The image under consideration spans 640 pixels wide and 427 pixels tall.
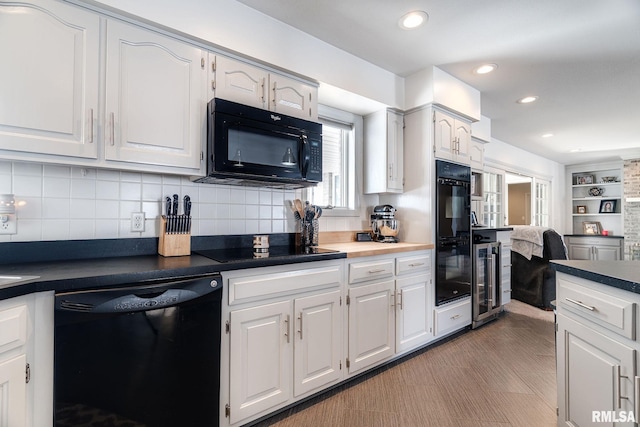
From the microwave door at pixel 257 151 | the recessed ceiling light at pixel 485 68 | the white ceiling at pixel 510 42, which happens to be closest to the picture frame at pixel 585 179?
the white ceiling at pixel 510 42

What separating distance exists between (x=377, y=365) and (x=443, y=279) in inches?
41.4

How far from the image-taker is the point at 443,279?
2.82 m

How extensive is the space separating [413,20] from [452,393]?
2.55m

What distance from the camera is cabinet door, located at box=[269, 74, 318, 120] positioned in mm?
2051

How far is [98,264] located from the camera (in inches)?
56.9

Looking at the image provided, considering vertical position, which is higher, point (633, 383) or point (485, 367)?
point (633, 383)

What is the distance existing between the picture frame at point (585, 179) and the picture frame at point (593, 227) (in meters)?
0.92

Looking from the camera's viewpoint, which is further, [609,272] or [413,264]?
[413,264]

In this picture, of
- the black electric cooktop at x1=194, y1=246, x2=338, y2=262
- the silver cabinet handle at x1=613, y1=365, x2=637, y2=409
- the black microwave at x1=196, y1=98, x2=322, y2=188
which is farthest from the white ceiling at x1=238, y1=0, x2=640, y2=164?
the silver cabinet handle at x1=613, y1=365, x2=637, y2=409

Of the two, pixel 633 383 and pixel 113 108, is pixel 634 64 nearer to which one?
pixel 633 383

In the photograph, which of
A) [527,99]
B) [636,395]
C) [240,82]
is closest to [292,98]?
[240,82]

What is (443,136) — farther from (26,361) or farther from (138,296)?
(26,361)

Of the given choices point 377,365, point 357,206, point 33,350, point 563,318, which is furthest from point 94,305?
point 357,206

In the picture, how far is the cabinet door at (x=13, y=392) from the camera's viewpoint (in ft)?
3.30
